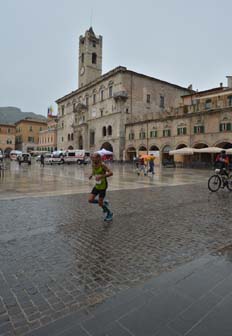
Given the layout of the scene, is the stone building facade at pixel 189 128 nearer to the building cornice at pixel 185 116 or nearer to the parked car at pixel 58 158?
the building cornice at pixel 185 116

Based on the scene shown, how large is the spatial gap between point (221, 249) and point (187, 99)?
43.5 metres

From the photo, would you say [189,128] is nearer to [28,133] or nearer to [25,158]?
[25,158]

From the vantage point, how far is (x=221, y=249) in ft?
12.9

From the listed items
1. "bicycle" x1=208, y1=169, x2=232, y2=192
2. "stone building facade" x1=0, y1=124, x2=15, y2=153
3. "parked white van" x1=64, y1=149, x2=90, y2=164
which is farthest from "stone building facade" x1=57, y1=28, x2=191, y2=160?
"bicycle" x1=208, y1=169, x2=232, y2=192

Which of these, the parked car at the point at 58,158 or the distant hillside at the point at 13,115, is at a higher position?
the distant hillside at the point at 13,115

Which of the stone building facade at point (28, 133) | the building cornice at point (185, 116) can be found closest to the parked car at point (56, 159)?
the building cornice at point (185, 116)

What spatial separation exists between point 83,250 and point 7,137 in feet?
301

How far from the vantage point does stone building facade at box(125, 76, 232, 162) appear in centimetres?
3169

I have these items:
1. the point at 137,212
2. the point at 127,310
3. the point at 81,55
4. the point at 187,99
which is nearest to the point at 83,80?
the point at 81,55

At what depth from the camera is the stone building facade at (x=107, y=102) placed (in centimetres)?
4609

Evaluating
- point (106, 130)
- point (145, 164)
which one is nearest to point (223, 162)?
point (145, 164)

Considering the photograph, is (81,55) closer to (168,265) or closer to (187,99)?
(187,99)

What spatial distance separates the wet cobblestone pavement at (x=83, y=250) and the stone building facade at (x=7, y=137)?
86.8 metres

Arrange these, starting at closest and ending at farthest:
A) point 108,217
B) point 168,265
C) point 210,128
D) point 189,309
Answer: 1. point 189,309
2. point 168,265
3. point 108,217
4. point 210,128
